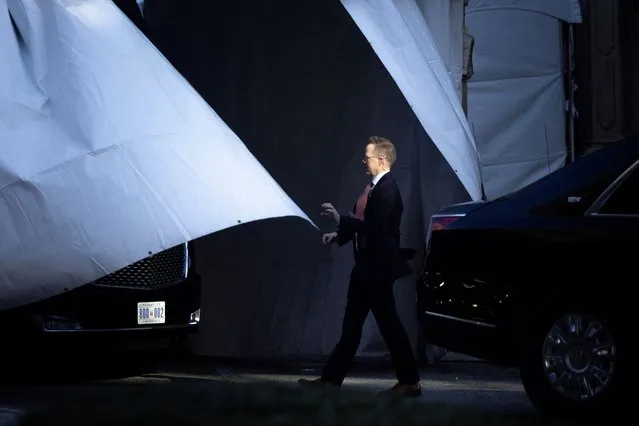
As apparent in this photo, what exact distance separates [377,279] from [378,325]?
1.07 ft

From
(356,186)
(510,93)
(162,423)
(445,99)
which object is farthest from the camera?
(510,93)

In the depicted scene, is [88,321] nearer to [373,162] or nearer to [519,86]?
[373,162]

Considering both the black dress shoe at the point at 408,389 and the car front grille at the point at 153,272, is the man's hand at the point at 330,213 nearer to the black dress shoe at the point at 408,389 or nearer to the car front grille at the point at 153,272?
the black dress shoe at the point at 408,389

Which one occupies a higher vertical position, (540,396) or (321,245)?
(321,245)

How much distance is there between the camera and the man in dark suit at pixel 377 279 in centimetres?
888

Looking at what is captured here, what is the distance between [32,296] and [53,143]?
103 centimetres

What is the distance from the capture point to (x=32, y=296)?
835 centimetres

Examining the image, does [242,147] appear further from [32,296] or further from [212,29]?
[212,29]

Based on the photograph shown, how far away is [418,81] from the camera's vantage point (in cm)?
1010

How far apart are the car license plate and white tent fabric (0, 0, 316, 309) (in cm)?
141

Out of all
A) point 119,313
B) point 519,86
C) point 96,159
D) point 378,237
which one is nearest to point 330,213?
point 378,237

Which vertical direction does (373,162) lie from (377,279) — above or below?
above

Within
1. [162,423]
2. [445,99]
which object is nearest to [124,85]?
[445,99]

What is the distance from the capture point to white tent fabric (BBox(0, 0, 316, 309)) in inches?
324
